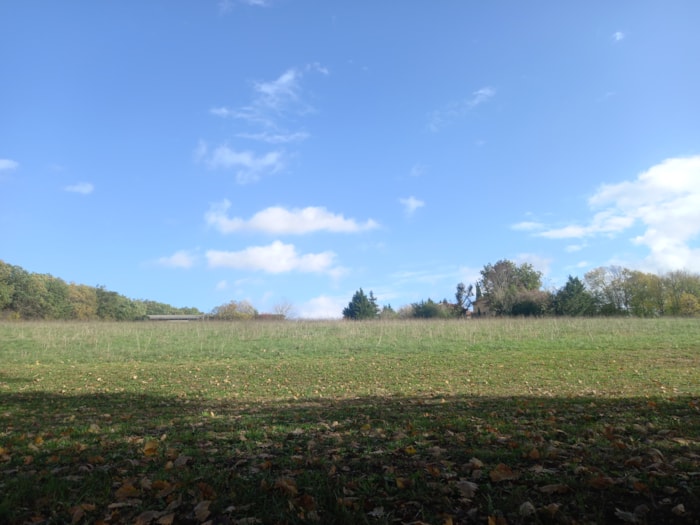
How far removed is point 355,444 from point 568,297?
5118cm

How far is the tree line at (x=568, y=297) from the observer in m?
51.9

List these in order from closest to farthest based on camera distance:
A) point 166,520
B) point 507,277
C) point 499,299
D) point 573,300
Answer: point 166,520 < point 573,300 < point 499,299 < point 507,277

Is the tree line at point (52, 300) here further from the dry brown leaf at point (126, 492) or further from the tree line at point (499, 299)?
the dry brown leaf at point (126, 492)

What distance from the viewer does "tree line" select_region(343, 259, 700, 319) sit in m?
51.9

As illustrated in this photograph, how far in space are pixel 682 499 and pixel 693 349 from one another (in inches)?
873

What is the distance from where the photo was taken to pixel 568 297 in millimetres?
50000

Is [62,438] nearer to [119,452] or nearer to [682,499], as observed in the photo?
[119,452]

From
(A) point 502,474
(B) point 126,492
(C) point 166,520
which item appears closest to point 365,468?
(A) point 502,474

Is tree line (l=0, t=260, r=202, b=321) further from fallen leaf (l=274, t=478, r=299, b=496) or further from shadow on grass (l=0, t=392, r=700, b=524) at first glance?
fallen leaf (l=274, t=478, r=299, b=496)

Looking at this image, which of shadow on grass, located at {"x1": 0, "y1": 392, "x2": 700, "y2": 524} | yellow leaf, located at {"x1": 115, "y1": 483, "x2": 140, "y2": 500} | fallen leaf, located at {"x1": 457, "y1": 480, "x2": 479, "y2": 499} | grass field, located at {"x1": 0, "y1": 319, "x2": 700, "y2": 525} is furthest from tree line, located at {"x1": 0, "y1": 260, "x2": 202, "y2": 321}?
fallen leaf, located at {"x1": 457, "y1": 480, "x2": 479, "y2": 499}

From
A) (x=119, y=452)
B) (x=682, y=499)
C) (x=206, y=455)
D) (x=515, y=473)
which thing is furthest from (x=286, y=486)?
(x=682, y=499)

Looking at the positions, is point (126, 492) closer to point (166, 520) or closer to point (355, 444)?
point (166, 520)

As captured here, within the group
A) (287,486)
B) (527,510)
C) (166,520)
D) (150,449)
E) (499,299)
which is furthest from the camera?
(499,299)

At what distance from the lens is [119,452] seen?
536 centimetres
